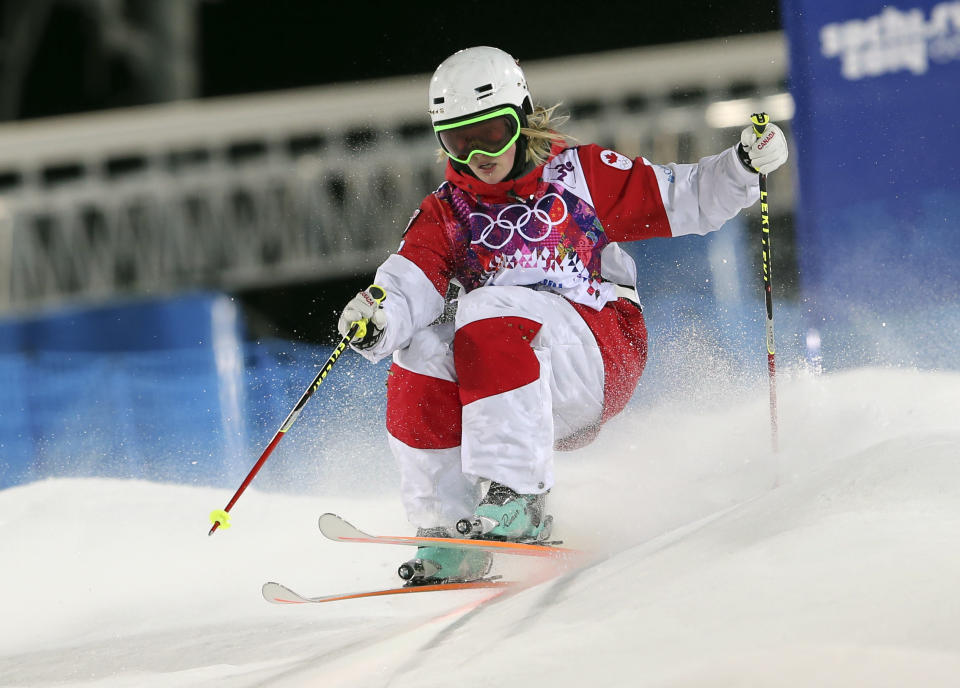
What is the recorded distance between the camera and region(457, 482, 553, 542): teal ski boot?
2.00m

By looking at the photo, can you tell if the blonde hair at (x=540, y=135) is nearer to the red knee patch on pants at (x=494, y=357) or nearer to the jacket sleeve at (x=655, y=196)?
the jacket sleeve at (x=655, y=196)

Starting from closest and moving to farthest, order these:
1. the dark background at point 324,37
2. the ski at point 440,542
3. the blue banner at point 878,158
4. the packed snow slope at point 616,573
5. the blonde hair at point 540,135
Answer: the packed snow slope at point 616,573 < the ski at point 440,542 < the blonde hair at point 540,135 < the blue banner at point 878,158 < the dark background at point 324,37

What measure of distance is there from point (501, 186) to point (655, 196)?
1.18 ft

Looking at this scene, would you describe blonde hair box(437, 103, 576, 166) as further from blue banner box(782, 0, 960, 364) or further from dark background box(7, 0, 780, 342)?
dark background box(7, 0, 780, 342)

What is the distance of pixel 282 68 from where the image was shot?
5770 millimetres

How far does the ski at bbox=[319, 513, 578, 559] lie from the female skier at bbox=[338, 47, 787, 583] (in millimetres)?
41

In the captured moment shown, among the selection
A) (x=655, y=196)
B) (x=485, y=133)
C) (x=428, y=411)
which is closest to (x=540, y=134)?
(x=485, y=133)

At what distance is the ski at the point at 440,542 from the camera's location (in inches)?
76.4

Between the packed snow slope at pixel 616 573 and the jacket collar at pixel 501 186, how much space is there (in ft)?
2.58

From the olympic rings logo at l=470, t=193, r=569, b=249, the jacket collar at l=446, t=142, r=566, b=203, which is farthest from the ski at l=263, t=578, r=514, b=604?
the jacket collar at l=446, t=142, r=566, b=203

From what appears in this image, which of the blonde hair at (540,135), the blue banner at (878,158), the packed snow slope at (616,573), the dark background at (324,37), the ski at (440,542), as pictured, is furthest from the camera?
the dark background at (324,37)

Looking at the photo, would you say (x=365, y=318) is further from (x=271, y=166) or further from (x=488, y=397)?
(x=271, y=166)

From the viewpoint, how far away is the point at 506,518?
2.03 meters

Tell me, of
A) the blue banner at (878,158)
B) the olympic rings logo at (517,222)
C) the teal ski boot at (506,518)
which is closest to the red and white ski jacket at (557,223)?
the olympic rings logo at (517,222)
